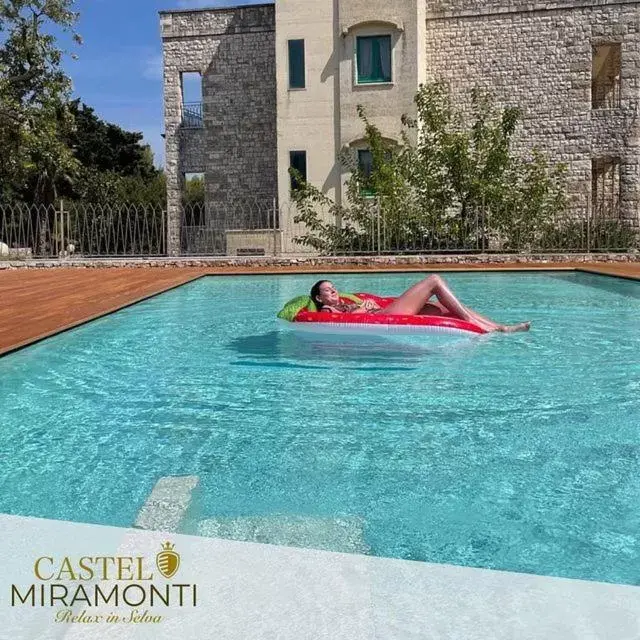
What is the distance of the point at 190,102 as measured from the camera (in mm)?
23922

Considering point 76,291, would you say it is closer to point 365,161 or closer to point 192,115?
point 365,161

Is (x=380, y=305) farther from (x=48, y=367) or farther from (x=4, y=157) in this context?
(x=4, y=157)

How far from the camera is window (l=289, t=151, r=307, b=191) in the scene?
2195 centimetres

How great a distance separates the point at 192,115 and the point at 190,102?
0.41 meters

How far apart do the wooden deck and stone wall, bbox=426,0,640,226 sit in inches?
337

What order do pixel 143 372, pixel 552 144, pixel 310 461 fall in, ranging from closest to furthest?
pixel 310 461 → pixel 143 372 → pixel 552 144

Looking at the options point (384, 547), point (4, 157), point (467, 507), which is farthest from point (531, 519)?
point (4, 157)

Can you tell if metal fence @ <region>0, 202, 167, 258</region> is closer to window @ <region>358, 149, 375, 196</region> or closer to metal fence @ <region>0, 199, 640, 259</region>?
metal fence @ <region>0, 199, 640, 259</region>

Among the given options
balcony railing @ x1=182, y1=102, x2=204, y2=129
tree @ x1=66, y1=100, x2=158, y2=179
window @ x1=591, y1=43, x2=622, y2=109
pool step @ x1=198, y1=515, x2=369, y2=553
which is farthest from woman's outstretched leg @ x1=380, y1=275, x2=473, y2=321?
tree @ x1=66, y1=100, x2=158, y2=179

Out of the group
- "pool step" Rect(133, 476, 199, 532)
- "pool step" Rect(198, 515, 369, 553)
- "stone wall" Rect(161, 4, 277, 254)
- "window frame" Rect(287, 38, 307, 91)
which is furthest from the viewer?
"stone wall" Rect(161, 4, 277, 254)

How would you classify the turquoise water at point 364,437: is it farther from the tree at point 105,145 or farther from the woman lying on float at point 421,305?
the tree at point 105,145

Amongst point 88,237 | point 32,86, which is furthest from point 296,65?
point 32,86

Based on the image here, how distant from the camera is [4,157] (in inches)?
892

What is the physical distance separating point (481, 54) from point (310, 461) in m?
21.4
